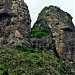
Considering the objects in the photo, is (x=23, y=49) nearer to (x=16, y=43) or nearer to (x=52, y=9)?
(x=16, y=43)

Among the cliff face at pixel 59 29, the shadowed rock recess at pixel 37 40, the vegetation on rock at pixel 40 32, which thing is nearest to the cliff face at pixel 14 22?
the shadowed rock recess at pixel 37 40

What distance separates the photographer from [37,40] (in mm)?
66938

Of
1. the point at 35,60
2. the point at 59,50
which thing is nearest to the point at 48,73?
the point at 35,60

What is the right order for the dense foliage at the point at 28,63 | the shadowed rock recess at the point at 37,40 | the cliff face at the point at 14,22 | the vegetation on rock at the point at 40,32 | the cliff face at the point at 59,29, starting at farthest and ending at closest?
1. the vegetation on rock at the point at 40,32
2. the cliff face at the point at 59,29
3. the cliff face at the point at 14,22
4. the shadowed rock recess at the point at 37,40
5. the dense foliage at the point at 28,63

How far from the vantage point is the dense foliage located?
5066cm

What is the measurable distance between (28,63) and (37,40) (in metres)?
13.7

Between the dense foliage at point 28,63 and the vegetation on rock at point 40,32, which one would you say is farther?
the vegetation on rock at point 40,32

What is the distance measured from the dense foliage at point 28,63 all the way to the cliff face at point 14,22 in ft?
10.1

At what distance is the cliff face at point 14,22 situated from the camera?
6382cm

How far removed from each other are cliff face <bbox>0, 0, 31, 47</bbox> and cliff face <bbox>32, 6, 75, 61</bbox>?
5.38 metres

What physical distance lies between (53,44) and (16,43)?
867 centimetres

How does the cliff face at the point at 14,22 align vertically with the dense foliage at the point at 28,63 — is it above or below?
above

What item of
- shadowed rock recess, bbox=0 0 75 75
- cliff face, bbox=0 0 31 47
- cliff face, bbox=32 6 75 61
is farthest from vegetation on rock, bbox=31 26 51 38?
cliff face, bbox=0 0 31 47

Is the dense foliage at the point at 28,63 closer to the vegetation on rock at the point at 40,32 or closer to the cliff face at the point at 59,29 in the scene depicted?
the cliff face at the point at 59,29
